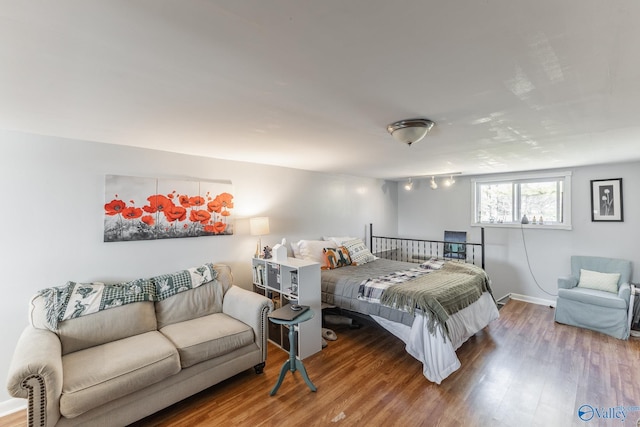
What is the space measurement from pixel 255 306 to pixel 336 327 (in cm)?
147

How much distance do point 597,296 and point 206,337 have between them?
4.49 meters

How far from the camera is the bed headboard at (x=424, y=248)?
505 cm

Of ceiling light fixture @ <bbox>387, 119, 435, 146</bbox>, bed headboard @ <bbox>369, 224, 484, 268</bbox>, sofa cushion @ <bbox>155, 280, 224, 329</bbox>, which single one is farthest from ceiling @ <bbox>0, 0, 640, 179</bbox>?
bed headboard @ <bbox>369, 224, 484, 268</bbox>

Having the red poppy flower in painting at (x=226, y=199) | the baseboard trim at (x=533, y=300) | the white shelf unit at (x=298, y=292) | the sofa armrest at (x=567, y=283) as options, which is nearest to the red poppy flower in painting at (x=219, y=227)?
the red poppy flower in painting at (x=226, y=199)

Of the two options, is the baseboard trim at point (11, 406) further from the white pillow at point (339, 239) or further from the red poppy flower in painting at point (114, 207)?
the white pillow at point (339, 239)

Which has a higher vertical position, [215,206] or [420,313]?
[215,206]

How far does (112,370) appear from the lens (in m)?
1.85

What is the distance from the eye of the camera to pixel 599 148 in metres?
2.91

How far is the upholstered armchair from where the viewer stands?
10.7 ft

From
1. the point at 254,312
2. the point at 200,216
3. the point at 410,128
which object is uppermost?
the point at 410,128

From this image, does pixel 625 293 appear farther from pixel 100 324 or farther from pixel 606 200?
pixel 100 324

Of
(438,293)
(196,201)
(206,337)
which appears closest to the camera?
(206,337)

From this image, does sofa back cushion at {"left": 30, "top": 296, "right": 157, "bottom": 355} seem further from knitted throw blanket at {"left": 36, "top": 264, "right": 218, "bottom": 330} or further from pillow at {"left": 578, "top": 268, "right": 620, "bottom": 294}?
pillow at {"left": 578, "top": 268, "right": 620, "bottom": 294}

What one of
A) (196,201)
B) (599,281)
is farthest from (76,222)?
(599,281)
